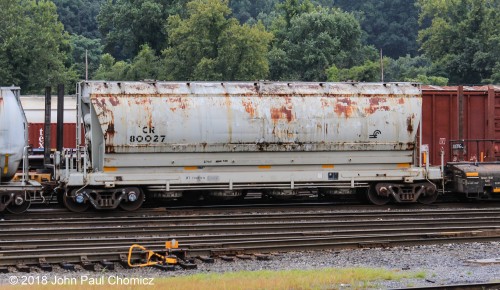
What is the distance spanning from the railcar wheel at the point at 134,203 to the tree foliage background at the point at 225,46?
31.3 m

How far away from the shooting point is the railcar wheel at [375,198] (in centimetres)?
2633

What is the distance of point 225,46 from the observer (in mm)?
56938

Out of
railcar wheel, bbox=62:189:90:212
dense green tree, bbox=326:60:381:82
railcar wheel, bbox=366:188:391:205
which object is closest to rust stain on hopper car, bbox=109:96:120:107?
railcar wheel, bbox=62:189:90:212

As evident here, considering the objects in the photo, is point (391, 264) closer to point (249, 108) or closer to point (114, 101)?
point (249, 108)

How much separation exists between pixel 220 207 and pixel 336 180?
3469mm

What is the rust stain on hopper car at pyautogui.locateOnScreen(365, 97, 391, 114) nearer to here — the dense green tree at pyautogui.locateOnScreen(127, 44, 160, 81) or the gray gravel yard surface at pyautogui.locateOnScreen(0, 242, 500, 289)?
the gray gravel yard surface at pyautogui.locateOnScreen(0, 242, 500, 289)

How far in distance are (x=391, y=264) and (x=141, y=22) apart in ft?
185

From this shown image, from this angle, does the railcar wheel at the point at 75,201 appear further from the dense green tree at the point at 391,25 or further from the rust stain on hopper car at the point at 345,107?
the dense green tree at the point at 391,25

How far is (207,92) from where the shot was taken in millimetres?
25266

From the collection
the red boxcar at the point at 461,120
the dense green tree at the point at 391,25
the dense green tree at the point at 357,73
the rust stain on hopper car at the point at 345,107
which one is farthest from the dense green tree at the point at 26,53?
the dense green tree at the point at 391,25

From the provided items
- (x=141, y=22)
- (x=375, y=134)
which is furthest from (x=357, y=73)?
(x=375, y=134)

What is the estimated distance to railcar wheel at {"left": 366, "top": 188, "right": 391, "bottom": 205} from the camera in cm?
2633

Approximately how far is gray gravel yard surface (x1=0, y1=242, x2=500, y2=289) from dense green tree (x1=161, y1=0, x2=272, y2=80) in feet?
127

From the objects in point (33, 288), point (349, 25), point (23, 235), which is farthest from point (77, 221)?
point (349, 25)
